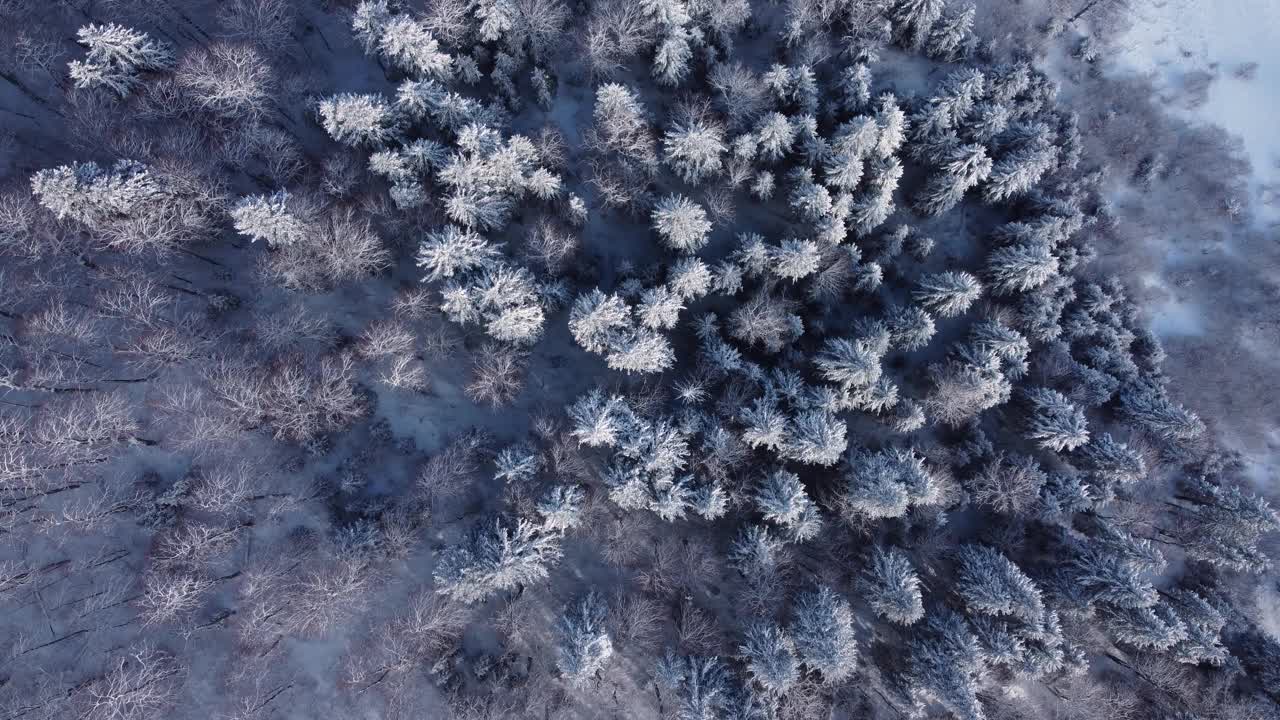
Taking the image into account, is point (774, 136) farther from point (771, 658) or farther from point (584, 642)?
point (584, 642)

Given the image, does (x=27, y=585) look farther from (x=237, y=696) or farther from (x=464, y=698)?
(x=464, y=698)

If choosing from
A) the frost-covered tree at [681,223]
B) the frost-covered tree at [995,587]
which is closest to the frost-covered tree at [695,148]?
the frost-covered tree at [681,223]

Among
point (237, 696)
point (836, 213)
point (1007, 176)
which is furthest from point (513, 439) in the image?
point (1007, 176)

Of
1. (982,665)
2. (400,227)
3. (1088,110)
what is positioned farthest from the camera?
(1088,110)

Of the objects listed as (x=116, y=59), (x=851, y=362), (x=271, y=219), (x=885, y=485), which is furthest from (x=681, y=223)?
(x=116, y=59)

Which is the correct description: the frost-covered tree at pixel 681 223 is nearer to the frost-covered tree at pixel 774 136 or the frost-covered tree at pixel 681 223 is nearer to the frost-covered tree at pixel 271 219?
the frost-covered tree at pixel 774 136

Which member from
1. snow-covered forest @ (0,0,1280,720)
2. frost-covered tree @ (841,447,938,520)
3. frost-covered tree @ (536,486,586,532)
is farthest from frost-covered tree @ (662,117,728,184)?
frost-covered tree @ (536,486,586,532)
